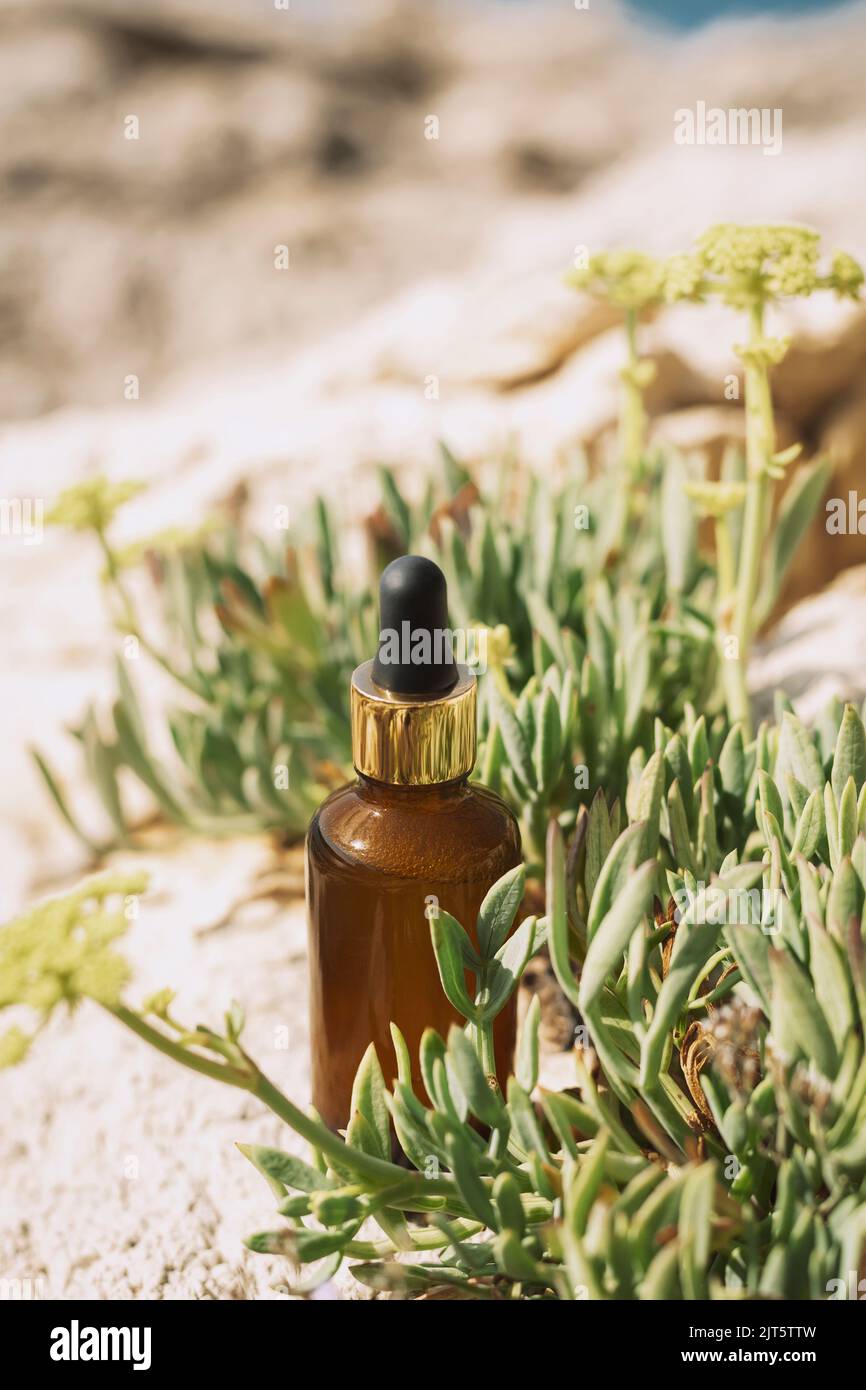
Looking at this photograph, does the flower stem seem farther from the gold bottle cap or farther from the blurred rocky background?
the gold bottle cap

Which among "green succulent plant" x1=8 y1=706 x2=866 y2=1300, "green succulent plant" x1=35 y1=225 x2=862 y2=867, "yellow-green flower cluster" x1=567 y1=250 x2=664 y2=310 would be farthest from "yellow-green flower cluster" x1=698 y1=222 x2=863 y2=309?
"green succulent plant" x1=8 y1=706 x2=866 y2=1300

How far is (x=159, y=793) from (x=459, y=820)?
1.93 ft

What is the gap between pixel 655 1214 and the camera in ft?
2.08

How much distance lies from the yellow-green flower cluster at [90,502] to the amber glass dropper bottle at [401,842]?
48 centimetres

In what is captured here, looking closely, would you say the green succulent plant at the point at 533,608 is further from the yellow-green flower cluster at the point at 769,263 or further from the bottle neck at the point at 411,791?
the bottle neck at the point at 411,791

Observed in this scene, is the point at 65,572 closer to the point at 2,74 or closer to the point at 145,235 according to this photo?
the point at 145,235

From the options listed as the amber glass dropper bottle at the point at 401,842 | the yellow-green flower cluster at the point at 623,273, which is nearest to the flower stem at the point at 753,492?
the yellow-green flower cluster at the point at 623,273

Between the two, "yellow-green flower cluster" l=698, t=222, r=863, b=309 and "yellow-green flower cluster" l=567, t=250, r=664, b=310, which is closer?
"yellow-green flower cluster" l=698, t=222, r=863, b=309

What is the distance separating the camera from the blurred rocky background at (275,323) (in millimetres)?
1073

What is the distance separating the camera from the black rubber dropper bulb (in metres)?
0.81

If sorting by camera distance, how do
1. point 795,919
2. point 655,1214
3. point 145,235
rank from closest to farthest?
point 655,1214 → point 795,919 → point 145,235

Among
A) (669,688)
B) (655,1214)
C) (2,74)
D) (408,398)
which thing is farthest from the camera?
(2,74)

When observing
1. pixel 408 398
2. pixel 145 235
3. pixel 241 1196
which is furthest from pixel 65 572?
pixel 145 235

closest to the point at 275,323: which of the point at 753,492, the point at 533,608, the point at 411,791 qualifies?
the point at 533,608
